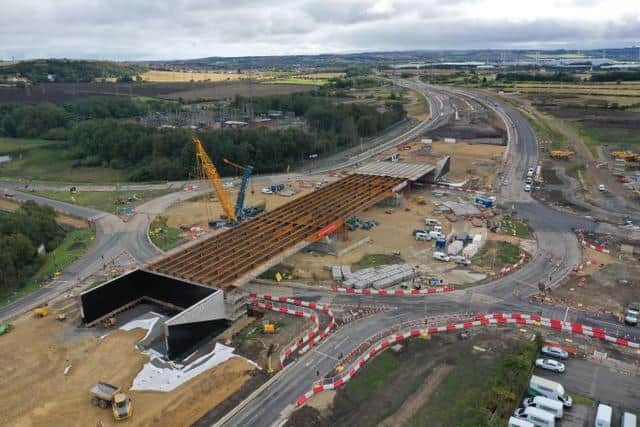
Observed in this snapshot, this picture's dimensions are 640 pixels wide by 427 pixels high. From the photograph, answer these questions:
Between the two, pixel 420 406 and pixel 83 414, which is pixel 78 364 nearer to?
pixel 83 414

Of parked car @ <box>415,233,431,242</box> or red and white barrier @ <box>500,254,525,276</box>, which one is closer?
red and white barrier @ <box>500,254,525,276</box>

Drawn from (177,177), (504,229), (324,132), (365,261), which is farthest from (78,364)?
(324,132)

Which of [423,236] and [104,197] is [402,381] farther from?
[104,197]

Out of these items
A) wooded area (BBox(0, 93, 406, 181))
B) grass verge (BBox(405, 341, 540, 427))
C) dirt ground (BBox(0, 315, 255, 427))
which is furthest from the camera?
wooded area (BBox(0, 93, 406, 181))

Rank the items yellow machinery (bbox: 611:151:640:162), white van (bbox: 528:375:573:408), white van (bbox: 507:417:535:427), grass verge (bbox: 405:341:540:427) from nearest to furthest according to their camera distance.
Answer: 1. white van (bbox: 507:417:535:427)
2. grass verge (bbox: 405:341:540:427)
3. white van (bbox: 528:375:573:408)
4. yellow machinery (bbox: 611:151:640:162)

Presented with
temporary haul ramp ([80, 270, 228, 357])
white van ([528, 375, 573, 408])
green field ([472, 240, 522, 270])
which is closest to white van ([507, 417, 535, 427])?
white van ([528, 375, 573, 408])

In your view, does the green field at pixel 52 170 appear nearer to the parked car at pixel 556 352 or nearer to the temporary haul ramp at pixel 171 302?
the temporary haul ramp at pixel 171 302

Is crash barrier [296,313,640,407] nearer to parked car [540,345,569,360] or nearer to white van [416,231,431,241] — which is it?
parked car [540,345,569,360]
